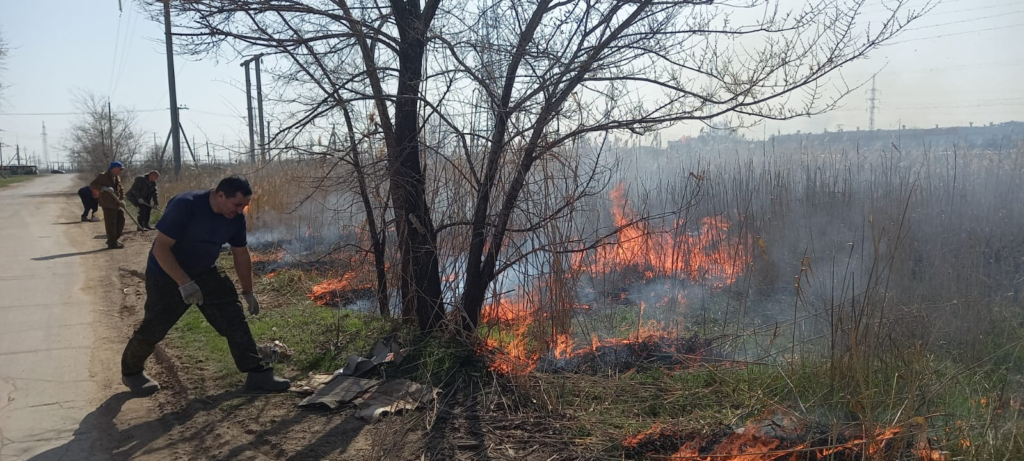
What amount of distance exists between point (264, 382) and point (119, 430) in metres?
0.98

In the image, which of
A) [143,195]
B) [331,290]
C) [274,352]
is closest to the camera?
[274,352]

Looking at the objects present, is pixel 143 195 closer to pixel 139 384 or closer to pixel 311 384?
pixel 139 384

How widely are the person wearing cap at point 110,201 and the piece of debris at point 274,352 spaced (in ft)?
29.3

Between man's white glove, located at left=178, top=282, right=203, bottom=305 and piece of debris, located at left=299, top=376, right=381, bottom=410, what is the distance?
1.06 m

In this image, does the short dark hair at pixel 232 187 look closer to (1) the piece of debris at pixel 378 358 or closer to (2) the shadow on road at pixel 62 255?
(1) the piece of debris at pixel 378 358

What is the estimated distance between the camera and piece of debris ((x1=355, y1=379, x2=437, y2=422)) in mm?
4484

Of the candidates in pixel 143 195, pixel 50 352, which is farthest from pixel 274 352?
pixel 143 195

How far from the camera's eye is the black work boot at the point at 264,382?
5055 millimetres

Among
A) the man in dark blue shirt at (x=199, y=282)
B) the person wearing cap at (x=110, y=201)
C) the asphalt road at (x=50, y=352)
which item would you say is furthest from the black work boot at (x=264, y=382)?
the person wearing cap at (x=110, y=201)

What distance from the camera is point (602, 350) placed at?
18.8 ft

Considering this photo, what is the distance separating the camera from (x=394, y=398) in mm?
4715

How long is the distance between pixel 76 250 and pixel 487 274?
10.8 metres

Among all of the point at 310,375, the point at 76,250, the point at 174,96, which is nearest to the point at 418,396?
the point at 310,375

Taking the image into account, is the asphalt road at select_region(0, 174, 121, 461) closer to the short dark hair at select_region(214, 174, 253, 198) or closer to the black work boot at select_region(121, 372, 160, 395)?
the black work boot at select_region(121, 372, 160, 395)
